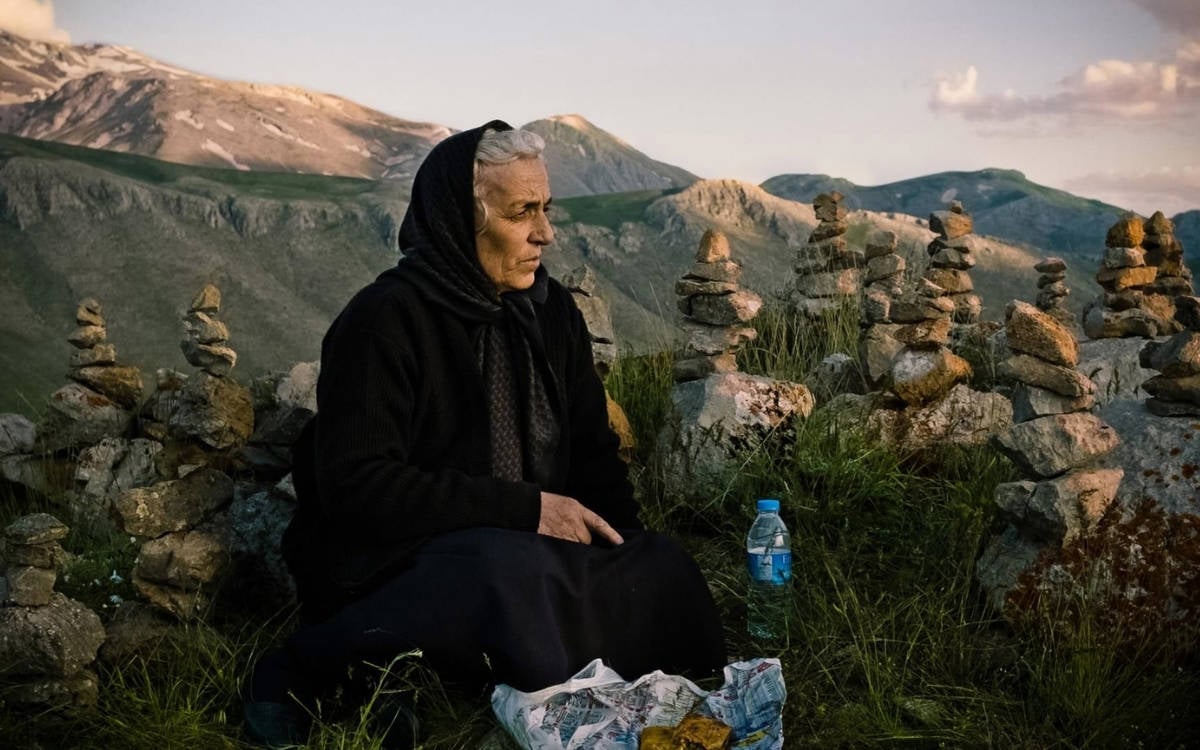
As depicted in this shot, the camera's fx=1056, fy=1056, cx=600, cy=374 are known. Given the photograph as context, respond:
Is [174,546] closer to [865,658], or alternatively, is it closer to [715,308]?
[865,658]

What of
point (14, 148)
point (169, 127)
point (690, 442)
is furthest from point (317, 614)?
point (169, 127)

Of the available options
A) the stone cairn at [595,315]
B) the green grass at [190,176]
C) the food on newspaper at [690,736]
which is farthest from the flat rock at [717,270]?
the green grass at [190,176]

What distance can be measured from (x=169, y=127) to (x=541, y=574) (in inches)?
520

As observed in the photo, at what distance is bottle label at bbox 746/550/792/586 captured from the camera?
189 inches

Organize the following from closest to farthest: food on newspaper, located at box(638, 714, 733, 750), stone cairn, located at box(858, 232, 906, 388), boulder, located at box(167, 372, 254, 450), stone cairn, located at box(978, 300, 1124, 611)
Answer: food on newspaper, located at box(638, 714, 733, 750)
stone cairn, located at box(978, 300, 1124, 611)
boulder, located at box(167, 372, 254, 450)
stone cairn, located at box(858, 232, 906, 388)

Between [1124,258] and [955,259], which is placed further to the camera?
[1124,258]

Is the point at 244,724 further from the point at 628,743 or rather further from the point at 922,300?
the point at 922,300

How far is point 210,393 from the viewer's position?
559 centimetres

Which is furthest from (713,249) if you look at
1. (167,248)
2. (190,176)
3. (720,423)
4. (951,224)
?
(190,176)

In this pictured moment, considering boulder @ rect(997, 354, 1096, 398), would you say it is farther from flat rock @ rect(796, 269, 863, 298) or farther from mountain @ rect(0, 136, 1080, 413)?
mountain @ rect(0, 136, 1080, 413)

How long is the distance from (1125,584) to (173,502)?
4.10 metres

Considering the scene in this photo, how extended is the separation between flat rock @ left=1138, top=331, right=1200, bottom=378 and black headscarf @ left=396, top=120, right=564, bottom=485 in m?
2.66

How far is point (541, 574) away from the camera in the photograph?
150 inches

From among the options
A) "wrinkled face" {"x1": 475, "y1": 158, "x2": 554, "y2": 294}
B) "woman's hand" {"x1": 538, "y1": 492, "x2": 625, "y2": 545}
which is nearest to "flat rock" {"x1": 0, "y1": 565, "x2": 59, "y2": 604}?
Answer: "woman's hand" {"x1": 538, "y1": 492, "x2": 625, "y2": 545}
